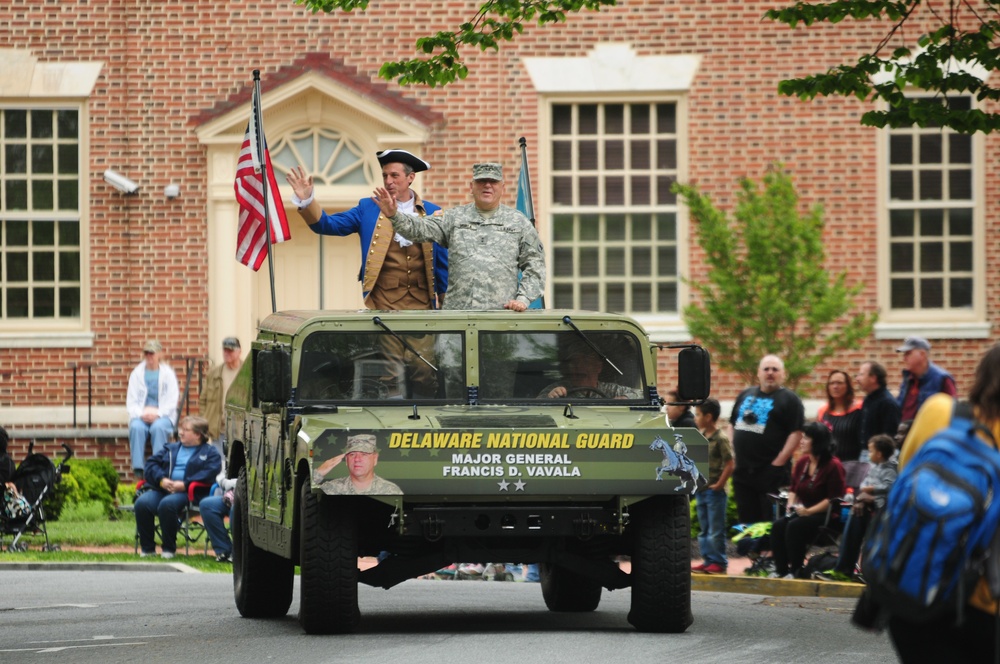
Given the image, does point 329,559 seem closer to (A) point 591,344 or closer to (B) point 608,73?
(A) point 591,344

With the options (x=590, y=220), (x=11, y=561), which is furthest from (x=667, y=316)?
(x=11, y=561)

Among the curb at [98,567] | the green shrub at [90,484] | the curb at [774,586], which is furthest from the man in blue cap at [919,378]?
the green shrub at [90,484]

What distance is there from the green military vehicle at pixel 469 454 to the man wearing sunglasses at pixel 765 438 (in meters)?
4.40

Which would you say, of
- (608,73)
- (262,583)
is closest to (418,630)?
(262,583)

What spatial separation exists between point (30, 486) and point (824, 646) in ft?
31.1

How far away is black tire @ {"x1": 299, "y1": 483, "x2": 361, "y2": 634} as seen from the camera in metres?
9.70

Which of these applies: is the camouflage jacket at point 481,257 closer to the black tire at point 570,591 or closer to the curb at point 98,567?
the black tire at point 570,591

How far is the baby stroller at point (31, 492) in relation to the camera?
17109 mm

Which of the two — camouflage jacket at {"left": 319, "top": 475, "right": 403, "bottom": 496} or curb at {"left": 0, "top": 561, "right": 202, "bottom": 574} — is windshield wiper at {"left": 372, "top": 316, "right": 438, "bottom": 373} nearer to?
camouflage jacket at {"left": 319, "top": 475, "right": 403, "bottom": 496}

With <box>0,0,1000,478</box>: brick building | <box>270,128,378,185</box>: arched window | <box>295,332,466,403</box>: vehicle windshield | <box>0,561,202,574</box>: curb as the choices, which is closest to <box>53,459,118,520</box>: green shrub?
<box>0,0,1000,478</box>: brick building

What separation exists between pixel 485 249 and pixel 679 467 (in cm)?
225

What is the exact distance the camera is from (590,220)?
71.7ft

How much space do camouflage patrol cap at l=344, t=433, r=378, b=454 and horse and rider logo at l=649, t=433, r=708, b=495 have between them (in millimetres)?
1436

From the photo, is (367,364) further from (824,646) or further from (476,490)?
(824,646)
